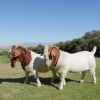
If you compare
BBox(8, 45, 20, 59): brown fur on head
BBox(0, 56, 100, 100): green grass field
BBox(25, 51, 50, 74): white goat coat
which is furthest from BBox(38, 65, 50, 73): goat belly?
BBox(8, 45, 20, 59): brown fur on head

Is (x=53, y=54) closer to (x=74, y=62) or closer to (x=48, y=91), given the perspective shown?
(x=74, y=62)

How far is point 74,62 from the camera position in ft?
41.0

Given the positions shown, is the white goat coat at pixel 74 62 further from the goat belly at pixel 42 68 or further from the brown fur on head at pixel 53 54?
the goat belly at pixel 42 68

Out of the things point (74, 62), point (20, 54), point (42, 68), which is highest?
point (20, 54)

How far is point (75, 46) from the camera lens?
49.1 metres

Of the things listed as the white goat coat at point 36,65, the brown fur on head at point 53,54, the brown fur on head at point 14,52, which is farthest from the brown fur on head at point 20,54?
the brown fur on head at point 53,54

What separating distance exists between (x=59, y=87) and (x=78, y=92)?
960 mm

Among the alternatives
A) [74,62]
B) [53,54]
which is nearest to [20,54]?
[53,54]

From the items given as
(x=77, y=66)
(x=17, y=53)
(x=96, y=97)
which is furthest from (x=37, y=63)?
(x=96, y=97)

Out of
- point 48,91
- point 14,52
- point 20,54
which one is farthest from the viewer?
point 20,54

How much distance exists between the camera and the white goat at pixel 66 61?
11812 mm

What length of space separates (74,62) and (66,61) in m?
0.47

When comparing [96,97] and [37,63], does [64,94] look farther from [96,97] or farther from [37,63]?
[37,63]

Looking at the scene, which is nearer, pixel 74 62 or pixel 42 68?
pixel 74 62
